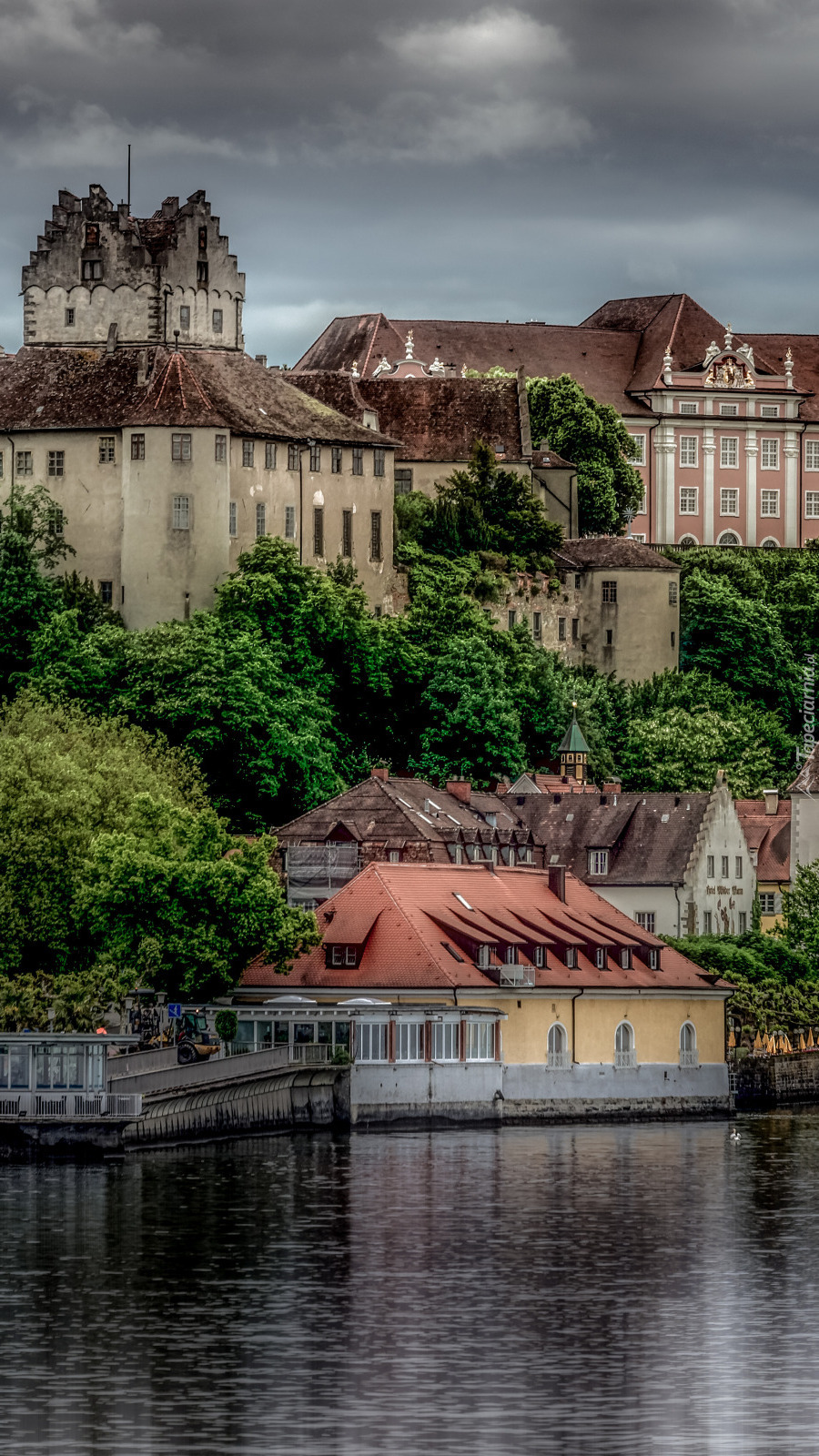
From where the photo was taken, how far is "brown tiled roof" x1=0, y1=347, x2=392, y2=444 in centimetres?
12262

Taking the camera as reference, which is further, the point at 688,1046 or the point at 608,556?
the point at 608,556

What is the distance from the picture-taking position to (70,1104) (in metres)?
72.5

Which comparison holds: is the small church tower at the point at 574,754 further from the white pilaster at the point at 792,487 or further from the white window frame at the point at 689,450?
the white pilaster at the point at 792,487

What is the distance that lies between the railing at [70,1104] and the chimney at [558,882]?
27270 mm

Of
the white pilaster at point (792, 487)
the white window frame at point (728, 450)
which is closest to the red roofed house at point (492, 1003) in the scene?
the white pilaster at point (792, 487)

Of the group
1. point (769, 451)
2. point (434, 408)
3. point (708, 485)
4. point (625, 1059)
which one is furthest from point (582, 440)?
point (625, 1059)

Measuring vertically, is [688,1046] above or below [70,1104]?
above

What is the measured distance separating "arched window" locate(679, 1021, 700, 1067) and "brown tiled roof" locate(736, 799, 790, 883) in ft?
77.8

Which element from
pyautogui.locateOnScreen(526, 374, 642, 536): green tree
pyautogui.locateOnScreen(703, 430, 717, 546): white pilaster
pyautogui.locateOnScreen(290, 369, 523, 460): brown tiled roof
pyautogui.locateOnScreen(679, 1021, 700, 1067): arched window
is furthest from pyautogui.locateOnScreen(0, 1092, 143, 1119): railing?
pyautogui.locateOnScreen(703, 430, 717, 546): white pilaster

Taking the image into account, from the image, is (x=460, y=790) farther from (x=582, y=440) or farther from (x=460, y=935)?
(x=582, y=440)

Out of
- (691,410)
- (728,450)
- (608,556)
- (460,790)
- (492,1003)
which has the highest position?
(691,410)

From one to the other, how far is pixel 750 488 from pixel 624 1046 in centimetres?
9495

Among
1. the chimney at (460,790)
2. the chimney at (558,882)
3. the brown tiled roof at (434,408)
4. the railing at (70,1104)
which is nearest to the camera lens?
the railing at (70,1104)

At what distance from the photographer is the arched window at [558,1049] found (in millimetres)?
89475
